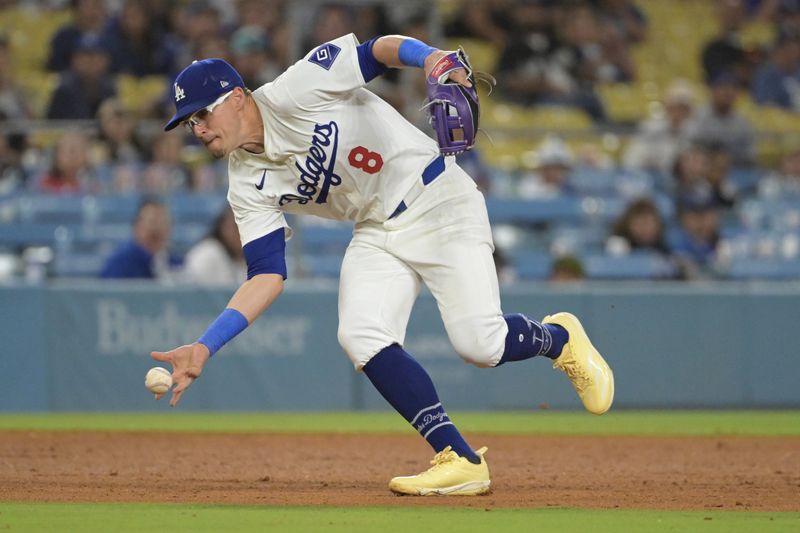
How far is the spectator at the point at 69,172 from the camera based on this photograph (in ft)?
34.8

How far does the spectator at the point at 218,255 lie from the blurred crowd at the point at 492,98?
2cm

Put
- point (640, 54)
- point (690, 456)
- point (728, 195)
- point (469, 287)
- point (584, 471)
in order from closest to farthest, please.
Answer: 1. point (469, 287)
2. point (584, 471)
3. point (690, 456)
4. point (728, 195)
5. point (640, 54)

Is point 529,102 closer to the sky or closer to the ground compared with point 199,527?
closer to the sky

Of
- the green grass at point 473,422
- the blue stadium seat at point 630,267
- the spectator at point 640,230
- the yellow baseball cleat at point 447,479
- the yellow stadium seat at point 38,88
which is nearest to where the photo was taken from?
the yellow baseball cleat at point 447,479

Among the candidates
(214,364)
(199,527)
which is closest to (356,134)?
(199,527)

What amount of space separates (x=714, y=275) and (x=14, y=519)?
25.7 ft

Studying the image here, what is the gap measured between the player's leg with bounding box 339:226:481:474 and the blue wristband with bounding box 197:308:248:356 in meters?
0.42

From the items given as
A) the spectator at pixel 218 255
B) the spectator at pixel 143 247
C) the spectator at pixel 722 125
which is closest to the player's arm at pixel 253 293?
the spectator at pixel 143 247

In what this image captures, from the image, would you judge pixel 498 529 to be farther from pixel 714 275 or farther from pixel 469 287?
pixel 714 275

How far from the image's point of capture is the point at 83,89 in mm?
11375

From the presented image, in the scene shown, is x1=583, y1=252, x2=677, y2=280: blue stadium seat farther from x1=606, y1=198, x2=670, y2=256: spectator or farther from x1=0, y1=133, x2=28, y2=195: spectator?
x1=0, y1=133, x2=28, y2=195: spectator

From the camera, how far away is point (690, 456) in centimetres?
688

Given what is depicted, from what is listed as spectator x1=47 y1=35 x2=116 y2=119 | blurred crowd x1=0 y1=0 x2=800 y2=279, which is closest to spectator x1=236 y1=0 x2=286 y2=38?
blurred crowd x1=0 y1=0 x2=800 y2=279

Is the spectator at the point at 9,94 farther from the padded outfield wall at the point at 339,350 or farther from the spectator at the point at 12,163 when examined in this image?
the padded outfield wall at the point at 339,350
